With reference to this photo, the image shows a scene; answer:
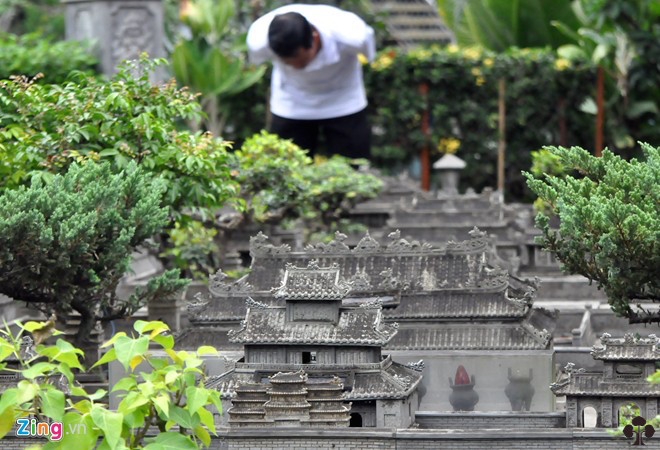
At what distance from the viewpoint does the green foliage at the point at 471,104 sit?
213ft

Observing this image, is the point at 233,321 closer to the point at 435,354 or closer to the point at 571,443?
the point at 435,354

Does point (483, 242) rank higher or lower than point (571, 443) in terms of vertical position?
higher

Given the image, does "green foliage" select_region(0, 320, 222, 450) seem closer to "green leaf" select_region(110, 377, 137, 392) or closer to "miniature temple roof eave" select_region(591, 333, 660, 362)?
"green leaf" select_region(110, 377, 137, 392)

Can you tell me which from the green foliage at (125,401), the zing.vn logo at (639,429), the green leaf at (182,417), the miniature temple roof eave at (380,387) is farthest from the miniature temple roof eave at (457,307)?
the green leaf at (182,417)

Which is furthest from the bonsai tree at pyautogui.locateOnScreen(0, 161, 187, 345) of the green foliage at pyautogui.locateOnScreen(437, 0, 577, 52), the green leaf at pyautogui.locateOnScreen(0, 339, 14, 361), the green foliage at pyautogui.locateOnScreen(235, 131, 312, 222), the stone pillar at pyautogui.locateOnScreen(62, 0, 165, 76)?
the green foliage at pyautogui.locateOnScreen(437, 0, 577, 52)

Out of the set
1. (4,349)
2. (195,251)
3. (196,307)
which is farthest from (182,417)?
(195,251)

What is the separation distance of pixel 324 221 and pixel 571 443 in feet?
70.8

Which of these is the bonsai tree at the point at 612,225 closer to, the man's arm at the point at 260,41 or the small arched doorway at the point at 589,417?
the small arched doorway at the point at 589,417

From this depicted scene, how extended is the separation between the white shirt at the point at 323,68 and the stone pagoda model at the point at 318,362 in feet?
56.7

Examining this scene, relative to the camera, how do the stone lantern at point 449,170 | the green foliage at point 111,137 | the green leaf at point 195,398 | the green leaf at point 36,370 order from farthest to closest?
the stone lantern at point 449,170 → the green foliage at point 111,137 → the green leaf at point 195,398 → the green leaf at point 36,370

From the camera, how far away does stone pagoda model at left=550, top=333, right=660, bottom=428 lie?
33125mm

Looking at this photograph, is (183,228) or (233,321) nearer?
(233,321)

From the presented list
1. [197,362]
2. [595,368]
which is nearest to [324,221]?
[595,368]

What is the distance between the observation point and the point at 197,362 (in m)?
24.7
